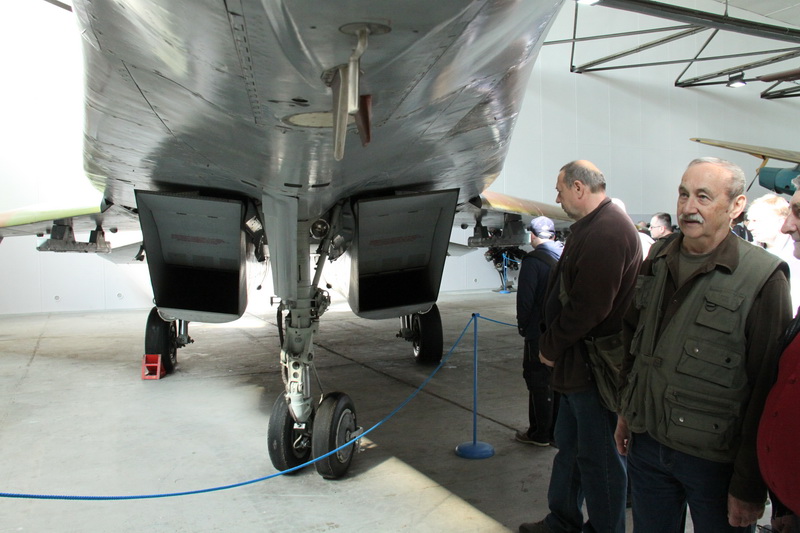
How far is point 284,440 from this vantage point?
3861 millimetres

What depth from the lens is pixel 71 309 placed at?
1401 cm

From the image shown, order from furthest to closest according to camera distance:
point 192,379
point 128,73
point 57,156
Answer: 1. point 57,156
2. point 192,379
3. point 128,73

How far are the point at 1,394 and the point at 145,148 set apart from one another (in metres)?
4.89

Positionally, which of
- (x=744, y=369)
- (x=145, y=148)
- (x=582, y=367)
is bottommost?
(x=582, y=367)

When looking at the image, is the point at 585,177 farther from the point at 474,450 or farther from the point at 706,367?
the point at 474,450

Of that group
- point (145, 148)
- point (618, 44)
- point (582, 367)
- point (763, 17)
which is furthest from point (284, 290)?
point (763, 17)

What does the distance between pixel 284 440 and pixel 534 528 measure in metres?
1.72

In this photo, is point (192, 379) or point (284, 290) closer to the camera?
point (284, 290)

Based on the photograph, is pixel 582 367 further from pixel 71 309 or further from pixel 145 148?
pixel 71 309

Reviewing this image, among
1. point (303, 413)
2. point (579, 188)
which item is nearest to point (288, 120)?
point (579, 188)

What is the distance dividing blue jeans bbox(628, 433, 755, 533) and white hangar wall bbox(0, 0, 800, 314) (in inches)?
555

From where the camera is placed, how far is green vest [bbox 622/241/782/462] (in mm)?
1814

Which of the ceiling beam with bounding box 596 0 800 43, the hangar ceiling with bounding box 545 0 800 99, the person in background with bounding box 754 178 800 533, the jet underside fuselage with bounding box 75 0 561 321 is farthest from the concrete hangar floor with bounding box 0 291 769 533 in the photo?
the hangar ceiling with bounding box 545 0 800 99

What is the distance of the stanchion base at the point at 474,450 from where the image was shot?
4.20 metres
